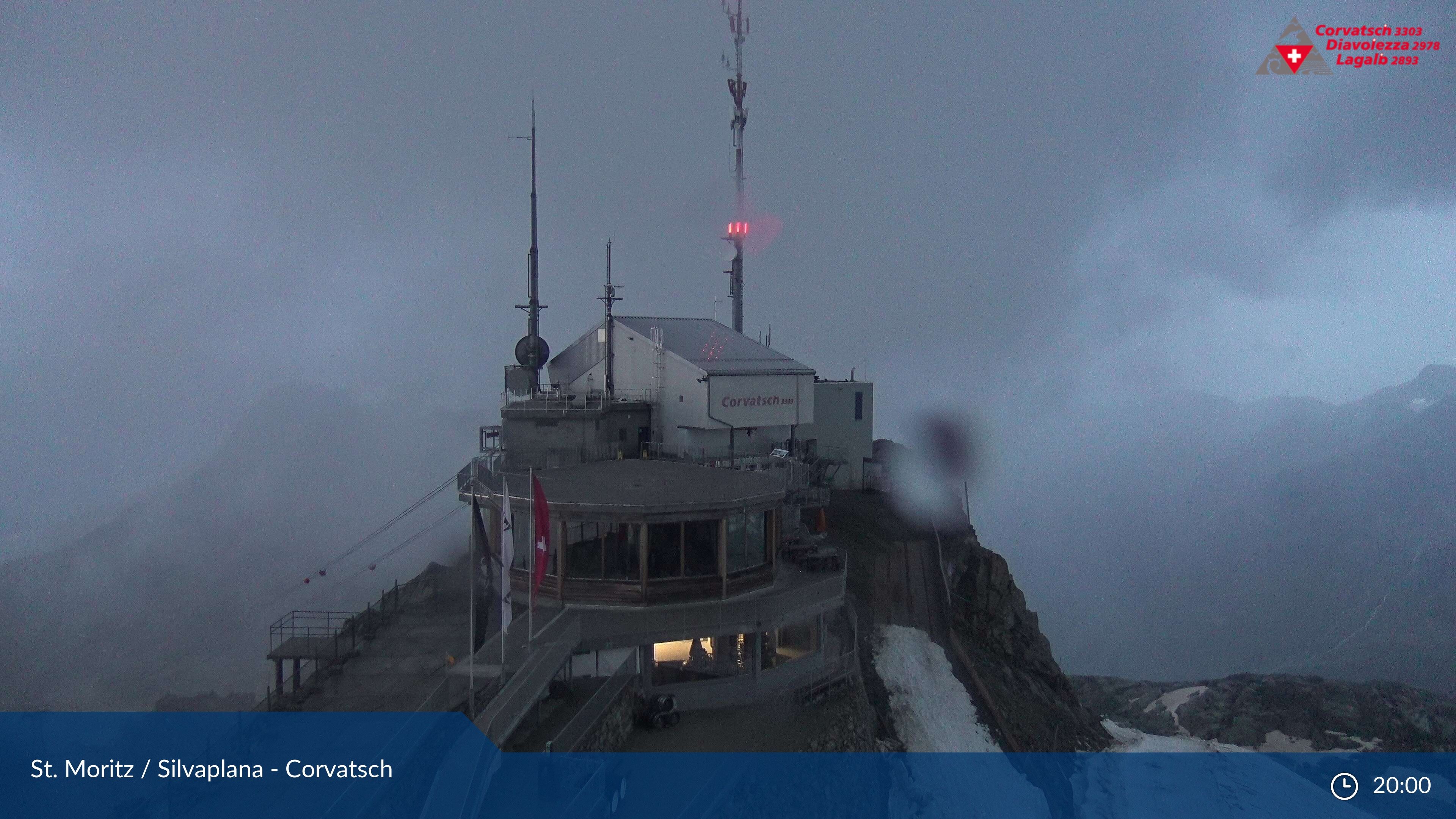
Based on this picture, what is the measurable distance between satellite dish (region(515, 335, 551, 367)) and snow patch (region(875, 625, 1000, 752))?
20.6 metres

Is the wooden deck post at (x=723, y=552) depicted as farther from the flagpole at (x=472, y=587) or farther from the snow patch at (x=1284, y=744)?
the snow patch at (x=1284, y=744)

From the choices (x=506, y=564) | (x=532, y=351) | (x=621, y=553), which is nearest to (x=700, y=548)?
(x=621, y=553)

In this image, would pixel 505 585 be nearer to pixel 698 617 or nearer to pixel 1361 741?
pixel 698 617

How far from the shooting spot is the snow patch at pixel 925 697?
26.1m

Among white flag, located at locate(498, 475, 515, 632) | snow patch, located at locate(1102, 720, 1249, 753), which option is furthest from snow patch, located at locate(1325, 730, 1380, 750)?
white flag, located at locate(498, 475, 515, 632)

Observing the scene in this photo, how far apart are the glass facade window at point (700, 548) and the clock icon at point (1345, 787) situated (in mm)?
31509

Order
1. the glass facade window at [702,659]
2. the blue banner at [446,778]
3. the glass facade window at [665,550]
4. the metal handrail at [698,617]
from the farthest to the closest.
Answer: the glass facade window at [665,550] → the glass facade window at [702,659] → the metal handrail at [698,617] → the blue banner at [446,778]

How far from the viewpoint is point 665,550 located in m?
21.3

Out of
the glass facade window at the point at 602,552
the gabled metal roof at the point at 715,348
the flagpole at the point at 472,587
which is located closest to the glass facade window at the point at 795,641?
the glass facade window at the point at 602,552

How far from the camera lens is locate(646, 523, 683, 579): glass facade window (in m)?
21.1

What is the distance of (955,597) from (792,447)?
1052cm

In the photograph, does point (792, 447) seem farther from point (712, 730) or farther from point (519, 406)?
point (712, 730)

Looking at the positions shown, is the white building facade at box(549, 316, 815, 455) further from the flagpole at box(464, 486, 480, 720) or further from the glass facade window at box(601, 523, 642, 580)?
the glass facade window at box(601, 523, 642, 580)

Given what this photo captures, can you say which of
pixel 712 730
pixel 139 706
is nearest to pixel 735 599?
pixel 712 730
